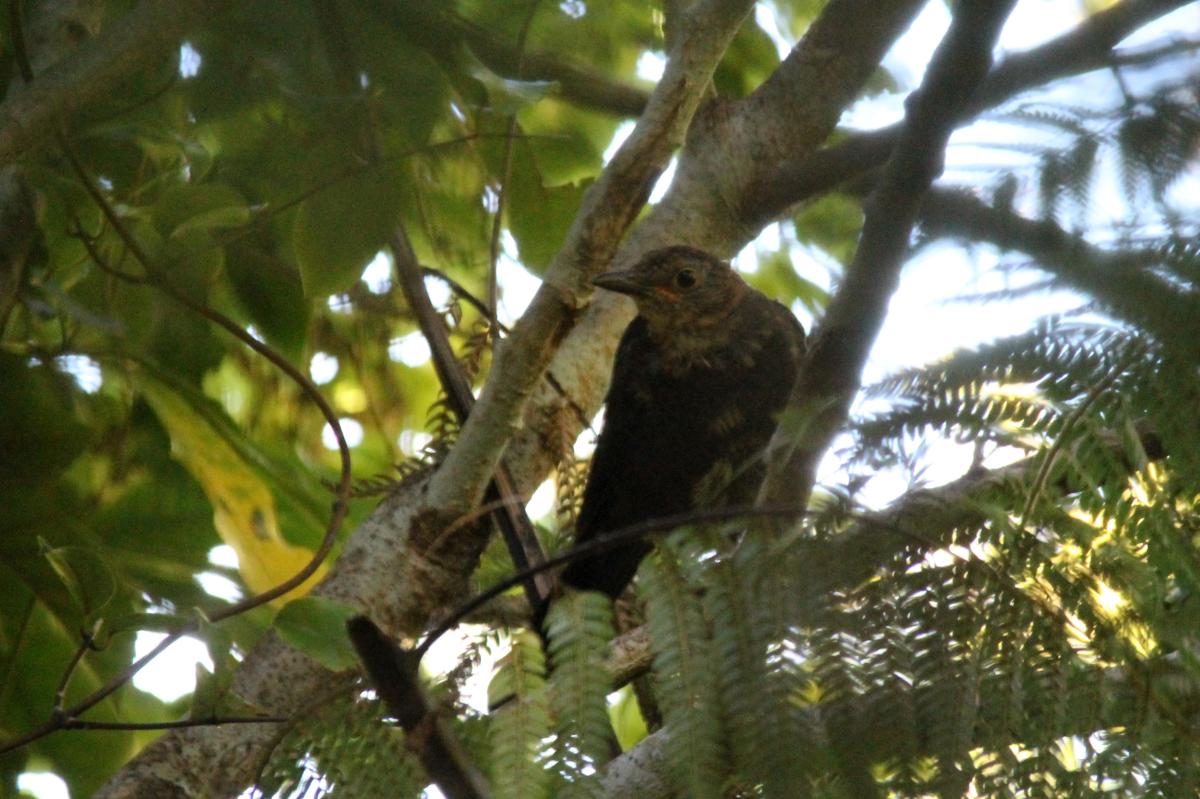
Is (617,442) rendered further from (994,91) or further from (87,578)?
(994,91)

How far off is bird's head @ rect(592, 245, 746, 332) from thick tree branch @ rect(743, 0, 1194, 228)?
0.31 m

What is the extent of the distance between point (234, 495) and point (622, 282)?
120cm

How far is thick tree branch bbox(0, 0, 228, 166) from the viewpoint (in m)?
2.26

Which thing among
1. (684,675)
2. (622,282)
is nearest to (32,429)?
(622,282)

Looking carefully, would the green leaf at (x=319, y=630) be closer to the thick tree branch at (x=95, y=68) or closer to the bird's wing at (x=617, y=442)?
the thick tree branch at (x=95, y=68)

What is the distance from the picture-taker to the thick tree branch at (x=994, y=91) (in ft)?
5.97

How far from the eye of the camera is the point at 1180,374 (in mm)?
1331

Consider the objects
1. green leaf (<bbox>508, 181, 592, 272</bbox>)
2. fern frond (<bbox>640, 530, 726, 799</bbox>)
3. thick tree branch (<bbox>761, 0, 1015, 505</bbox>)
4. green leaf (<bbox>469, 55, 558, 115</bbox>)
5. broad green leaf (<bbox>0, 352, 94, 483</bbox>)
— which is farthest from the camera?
green leaf (<bbox>508, 181, 592, 272</bbox>)

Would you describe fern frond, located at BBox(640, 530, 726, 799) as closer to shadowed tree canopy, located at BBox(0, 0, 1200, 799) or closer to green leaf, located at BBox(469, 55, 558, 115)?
shadowed tree canopy, located at BBox(0, 0, 1200, 799)

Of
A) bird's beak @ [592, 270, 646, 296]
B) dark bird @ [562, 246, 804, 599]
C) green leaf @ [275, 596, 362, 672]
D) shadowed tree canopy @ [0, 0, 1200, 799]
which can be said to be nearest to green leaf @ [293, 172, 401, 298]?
shadowed tree canopy @ [0, 0, 1200, 799]

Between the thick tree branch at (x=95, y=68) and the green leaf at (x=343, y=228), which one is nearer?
the thick tree branch at (x=95, y=68)

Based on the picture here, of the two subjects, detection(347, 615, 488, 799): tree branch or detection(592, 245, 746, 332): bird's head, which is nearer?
detection(347, 615, 488, 799): tree branch

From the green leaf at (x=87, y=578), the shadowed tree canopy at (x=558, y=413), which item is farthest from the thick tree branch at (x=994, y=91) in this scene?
the green leaf at (x=87, y=578)

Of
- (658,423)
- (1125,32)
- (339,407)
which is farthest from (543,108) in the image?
(1125,32)
